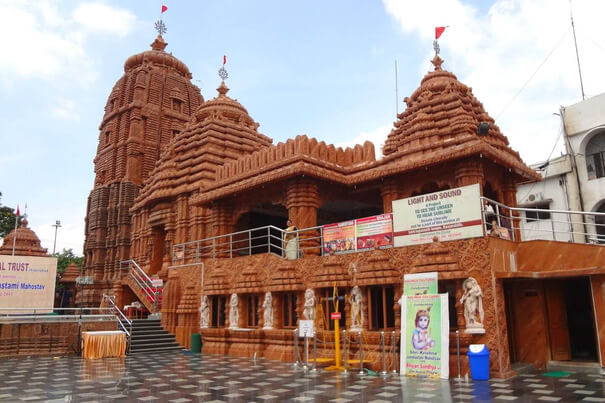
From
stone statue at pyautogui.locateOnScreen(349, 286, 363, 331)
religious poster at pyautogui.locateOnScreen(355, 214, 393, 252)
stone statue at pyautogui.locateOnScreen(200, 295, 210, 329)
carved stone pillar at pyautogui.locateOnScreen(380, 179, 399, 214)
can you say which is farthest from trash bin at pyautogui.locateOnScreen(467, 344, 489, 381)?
stone statue at pyautogui.locateOnScreen(200, 295, 210, 329)

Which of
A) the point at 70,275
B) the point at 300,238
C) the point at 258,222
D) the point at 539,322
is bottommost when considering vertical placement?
the point at 539,322

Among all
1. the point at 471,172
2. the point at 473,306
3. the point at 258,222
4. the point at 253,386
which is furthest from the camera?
the point at 258,222

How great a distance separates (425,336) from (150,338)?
10.6 meters

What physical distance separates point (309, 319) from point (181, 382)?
421 cm

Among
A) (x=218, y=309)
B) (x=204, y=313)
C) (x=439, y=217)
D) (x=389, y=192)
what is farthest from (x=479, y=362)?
(x=204, y=313)

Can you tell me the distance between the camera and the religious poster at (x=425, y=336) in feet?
34.2

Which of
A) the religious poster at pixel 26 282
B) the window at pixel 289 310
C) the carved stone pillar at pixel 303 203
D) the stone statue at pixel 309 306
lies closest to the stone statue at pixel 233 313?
the window at pixel 289 310

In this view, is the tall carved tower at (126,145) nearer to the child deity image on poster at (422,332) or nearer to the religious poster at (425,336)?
the religious poster at (425,336)

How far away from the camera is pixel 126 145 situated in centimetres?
3825

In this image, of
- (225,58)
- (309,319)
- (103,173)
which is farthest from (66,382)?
(103,173)

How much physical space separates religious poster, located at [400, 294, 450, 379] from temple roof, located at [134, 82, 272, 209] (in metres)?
14.5

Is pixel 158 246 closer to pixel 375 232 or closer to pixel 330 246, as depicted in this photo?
pixel 330 246

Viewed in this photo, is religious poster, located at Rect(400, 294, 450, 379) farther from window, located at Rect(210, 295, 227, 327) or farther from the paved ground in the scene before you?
window, located at Rect(210, 295, 227, 327)

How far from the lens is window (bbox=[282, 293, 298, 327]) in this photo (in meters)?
14.7
